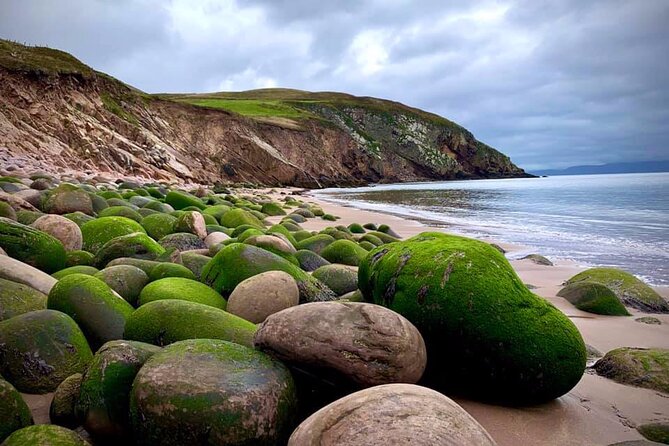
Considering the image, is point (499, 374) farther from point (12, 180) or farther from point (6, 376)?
point (12, 180)

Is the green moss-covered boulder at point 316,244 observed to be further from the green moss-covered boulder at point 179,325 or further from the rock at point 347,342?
Result: the rock at point 347,342

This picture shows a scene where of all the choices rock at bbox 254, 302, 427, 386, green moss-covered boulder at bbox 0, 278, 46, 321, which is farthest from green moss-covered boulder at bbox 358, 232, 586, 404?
green moss-covered boulder at bbox 0, 278, 46, 321

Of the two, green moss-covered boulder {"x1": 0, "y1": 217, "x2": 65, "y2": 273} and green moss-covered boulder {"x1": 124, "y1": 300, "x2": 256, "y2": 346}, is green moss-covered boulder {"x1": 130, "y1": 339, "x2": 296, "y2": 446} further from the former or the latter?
green moss-covered boulder {"x1": 0, "y1": 217, "x2": 65, "y2": 273}

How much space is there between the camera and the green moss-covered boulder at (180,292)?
11.9 feet

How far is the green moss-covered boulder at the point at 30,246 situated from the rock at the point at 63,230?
76 centimetres

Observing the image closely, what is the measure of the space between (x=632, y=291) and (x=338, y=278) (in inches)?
140

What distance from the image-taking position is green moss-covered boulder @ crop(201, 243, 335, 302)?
427cm

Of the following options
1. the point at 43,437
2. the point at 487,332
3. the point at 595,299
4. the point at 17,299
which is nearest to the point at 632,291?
the point at 595,299

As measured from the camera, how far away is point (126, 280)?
3.89m

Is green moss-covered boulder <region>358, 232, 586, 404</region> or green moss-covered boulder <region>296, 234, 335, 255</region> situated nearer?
green moss-covered boulder <region>358, 232, 586, 404</region>

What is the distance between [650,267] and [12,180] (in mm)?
13599

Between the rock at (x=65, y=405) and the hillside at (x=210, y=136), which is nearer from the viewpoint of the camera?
the rock at (x=65, y=405)

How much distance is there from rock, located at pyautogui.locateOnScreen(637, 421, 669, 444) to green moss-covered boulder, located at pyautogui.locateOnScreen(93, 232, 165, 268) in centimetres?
428

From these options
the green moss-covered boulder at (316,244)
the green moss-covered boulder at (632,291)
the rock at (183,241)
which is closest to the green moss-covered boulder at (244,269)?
the rock at (183,241)
